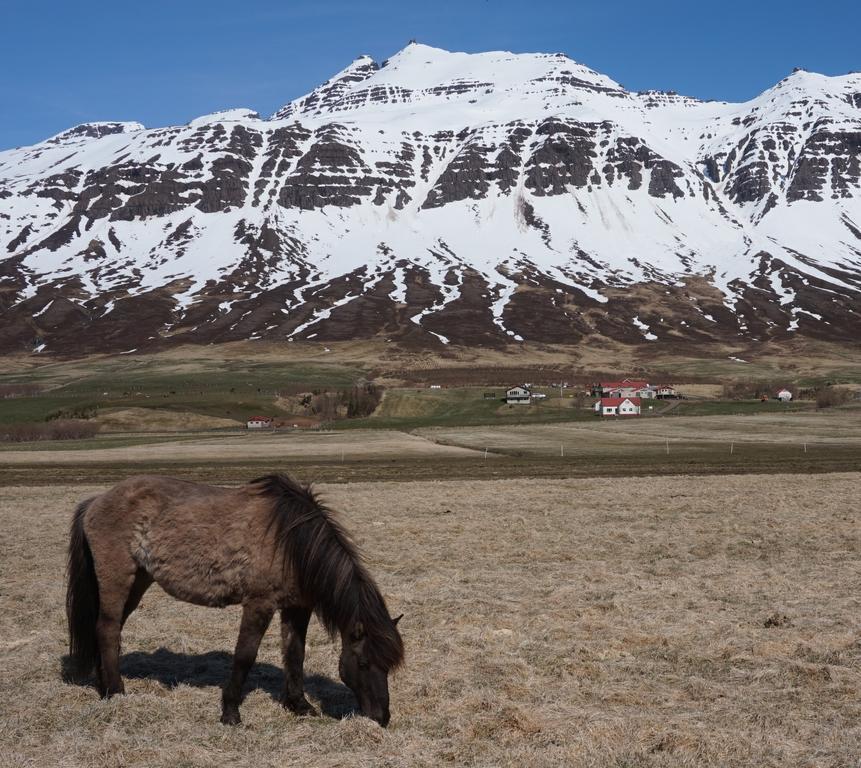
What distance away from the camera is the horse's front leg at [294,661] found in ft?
37.6

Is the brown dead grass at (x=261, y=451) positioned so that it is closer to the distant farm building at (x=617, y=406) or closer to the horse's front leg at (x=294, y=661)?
the distant farm building at (x=617, y=406)

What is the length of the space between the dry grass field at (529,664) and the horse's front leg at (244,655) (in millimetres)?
293

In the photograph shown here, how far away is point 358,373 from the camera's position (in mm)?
177375

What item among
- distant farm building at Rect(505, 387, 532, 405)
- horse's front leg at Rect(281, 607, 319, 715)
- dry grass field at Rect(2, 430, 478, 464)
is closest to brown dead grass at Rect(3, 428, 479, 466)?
dry grass field at Rect(2, 430, 478, 464)

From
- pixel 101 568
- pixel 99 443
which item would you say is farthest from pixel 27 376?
pixel 101 568

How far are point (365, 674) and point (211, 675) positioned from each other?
346 cm

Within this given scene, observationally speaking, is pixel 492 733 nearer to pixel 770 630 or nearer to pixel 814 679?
pixel 814 679

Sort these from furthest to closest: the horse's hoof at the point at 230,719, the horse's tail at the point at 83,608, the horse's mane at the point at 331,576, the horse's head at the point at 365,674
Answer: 1. the horse's tail at the point at 83,608
2. the horse's hoof at the point at 230,719
3. the horse's mane at the point at 331,576
4. the horse's head at the point at 365,674

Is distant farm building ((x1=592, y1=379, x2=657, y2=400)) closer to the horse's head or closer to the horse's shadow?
the horse's shadow

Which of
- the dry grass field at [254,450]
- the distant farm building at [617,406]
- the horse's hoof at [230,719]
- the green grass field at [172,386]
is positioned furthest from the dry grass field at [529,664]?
the distant farm building at [617,406]

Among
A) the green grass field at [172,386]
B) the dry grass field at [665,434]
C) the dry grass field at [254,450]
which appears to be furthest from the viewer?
the green grass field at [172,386]

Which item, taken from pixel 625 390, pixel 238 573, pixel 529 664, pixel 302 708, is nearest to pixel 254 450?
pixel 529 664

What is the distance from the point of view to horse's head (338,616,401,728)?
428 inches

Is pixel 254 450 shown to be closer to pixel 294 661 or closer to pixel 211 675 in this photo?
pixel 211 675
